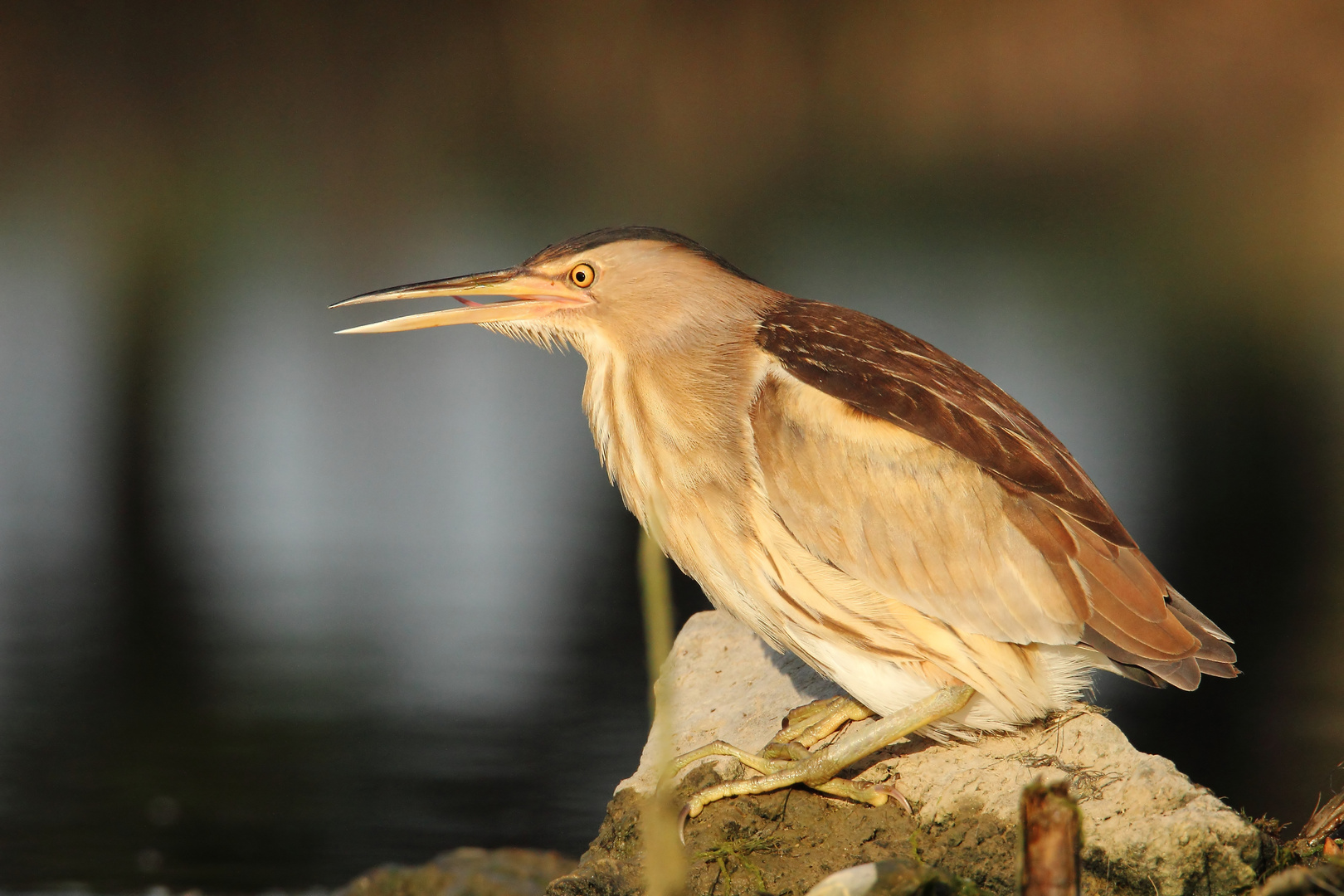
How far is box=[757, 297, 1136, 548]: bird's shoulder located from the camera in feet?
8.12

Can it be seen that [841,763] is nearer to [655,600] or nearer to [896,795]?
[896,795]

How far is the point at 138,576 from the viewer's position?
6.85 metres

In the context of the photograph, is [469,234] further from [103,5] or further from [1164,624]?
[1164,624]

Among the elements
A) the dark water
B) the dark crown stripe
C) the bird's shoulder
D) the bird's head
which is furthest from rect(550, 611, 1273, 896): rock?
the dark water

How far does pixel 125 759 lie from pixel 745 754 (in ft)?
9.22

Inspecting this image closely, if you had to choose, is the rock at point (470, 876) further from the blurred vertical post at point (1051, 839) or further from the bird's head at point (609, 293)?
the blurred vertical post at point (1051, 839)

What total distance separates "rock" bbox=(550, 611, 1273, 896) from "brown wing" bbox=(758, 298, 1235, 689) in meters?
0.21

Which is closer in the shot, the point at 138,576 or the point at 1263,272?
the point at 138,576

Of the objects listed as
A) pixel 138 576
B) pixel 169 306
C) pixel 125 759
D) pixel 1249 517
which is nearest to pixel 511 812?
pixel 125 759

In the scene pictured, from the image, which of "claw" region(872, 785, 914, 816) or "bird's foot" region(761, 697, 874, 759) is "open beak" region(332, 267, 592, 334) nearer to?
"bird's foot" region(761, 697, 874, 759)

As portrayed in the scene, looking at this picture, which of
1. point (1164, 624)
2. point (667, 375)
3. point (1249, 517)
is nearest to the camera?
point (1164, 624)

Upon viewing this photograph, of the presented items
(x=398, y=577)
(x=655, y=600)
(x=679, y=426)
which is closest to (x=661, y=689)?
(x=655, y=600)

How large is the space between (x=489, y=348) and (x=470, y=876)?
902 centimetres

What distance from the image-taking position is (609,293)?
2.78m
